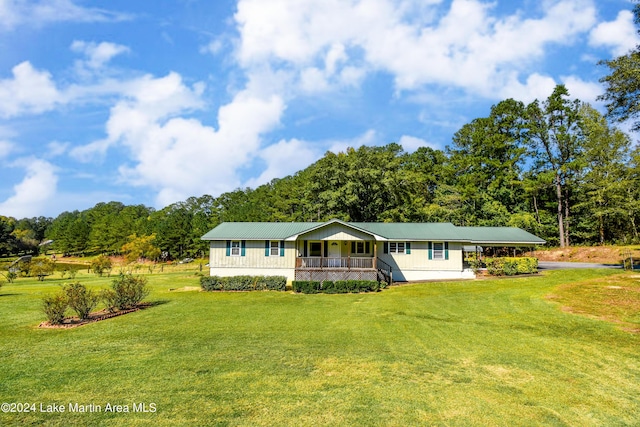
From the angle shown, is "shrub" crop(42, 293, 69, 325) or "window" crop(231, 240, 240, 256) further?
"window" crop(231, 240, 240, 256)

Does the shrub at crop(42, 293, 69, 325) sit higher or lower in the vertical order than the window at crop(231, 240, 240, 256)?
lower

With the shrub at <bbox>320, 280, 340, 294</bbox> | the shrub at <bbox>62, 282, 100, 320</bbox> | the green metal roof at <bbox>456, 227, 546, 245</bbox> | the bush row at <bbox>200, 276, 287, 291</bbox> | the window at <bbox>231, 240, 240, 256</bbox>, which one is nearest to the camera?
the shrub at <bbox>62, 282, 100, 320</bbox>

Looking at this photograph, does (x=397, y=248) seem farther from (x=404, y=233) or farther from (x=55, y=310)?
(x=55, y=310)

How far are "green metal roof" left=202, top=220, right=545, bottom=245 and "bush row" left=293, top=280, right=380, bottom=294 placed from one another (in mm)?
3487

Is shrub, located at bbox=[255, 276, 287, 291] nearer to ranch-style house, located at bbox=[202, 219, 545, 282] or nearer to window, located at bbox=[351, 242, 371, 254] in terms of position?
ranch-style house, located at bbox=[202, 219, 545, 282]

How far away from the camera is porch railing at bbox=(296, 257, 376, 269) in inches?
945

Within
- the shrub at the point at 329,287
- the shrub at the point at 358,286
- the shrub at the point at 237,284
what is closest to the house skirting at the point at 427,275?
the shrub at the point at 358,286

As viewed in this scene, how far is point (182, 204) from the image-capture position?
94.1 m

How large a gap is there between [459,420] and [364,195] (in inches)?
1356

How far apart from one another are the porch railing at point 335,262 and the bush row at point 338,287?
166 cm

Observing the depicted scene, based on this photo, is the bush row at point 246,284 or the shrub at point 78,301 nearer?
the shrub at point 78,301

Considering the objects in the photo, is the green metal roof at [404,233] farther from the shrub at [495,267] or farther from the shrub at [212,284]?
the shrub at [212,284]

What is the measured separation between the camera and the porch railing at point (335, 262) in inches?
945

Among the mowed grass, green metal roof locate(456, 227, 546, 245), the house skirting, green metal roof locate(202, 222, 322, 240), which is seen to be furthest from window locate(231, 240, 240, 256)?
green metal roof locate(456, 227, 546, 245)
